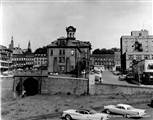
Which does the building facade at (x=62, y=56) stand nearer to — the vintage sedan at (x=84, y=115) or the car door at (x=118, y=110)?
the car door at (x=118, y=110)

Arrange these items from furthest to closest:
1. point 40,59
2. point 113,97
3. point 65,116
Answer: point 40,59 < point 113,97 < point 65,116

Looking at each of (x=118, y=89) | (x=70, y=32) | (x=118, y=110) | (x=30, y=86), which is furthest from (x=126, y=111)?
(x=70, y=32)

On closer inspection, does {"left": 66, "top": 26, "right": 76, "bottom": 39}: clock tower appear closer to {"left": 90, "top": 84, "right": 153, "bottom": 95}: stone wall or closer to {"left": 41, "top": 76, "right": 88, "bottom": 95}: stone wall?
{"left": 41, "top": 76, "right": 88, "bottom": 95}: stone wall

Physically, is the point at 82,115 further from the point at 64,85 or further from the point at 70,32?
the point at 70,32

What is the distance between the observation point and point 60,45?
78375mm

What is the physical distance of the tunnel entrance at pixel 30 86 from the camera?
197 feet

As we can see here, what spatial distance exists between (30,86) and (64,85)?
44.1 ft

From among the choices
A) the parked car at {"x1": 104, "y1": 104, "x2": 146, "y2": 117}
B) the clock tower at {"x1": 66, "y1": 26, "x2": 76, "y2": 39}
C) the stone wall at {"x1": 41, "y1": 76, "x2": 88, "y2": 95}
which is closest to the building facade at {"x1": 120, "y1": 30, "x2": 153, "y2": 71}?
the clock tower at {"x1": 66, "y1": 26, "x2": 76, "y2": 39}

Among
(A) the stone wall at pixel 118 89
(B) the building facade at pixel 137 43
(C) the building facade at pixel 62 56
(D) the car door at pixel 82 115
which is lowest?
(D) the car door at pixel 82 115

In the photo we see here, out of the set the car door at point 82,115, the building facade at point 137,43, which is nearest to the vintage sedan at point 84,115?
the car door at point 82,115

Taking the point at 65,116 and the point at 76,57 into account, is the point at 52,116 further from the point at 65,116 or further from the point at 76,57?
the point at 76,57

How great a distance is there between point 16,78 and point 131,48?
6680 cm

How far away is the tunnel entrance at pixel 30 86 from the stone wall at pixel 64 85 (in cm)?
437

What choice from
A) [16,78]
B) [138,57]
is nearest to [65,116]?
[16,78]
